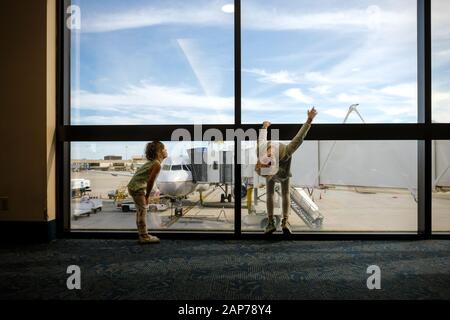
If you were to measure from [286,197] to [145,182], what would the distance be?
167 cm

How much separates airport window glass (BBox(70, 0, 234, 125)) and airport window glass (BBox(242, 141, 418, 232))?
101cm

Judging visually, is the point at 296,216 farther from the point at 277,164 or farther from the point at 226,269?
the point at 226,269

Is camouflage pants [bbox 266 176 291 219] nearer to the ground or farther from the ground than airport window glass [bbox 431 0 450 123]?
nearer to the ground

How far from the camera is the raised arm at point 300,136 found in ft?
10.7

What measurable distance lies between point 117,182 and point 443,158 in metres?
4.02

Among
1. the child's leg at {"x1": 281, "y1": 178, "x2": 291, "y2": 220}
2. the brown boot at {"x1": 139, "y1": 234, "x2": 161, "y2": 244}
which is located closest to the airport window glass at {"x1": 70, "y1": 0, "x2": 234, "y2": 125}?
the child's leg at {"x1": 281, "y1": 178, "x2": 291, "y2": 220}

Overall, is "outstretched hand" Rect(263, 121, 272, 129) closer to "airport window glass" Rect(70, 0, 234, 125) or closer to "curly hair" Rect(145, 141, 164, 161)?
"airport window glass" Rect(70, 0, 234, 125)

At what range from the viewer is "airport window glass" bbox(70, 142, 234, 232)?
11.5ft

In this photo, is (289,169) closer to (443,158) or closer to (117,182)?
(443,158)

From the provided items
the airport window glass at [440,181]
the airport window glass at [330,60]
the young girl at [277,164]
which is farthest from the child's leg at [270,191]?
the airport window glass at [440,181]

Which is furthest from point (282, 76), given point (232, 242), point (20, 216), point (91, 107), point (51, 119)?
point (20, 216)

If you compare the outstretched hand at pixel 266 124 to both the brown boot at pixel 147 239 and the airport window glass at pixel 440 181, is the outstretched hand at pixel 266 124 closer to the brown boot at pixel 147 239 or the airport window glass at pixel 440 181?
the brown boot at pixel 147 239

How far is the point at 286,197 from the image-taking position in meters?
3.44

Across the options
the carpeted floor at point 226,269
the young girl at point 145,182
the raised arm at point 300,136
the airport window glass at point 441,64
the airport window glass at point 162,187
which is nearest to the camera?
the carpeted floor at point 226,269
